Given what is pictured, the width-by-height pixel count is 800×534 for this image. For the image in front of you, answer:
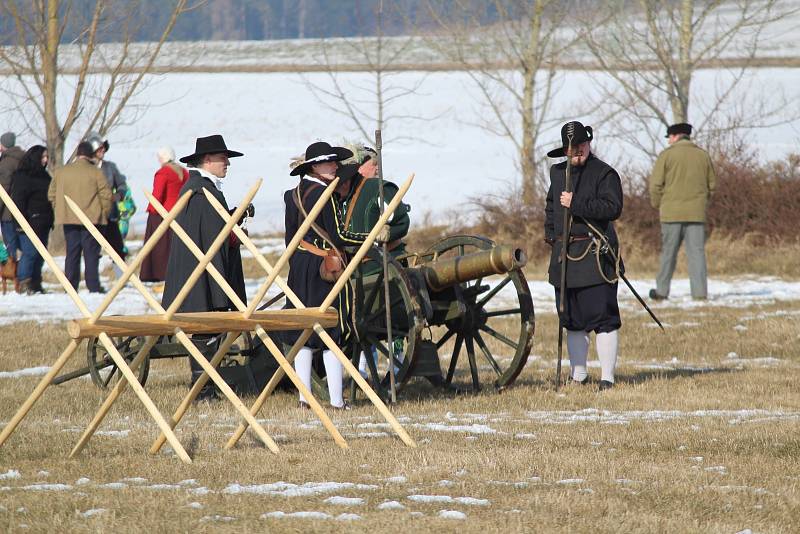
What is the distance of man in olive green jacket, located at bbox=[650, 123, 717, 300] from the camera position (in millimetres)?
15195

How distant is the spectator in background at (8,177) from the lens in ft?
52.4

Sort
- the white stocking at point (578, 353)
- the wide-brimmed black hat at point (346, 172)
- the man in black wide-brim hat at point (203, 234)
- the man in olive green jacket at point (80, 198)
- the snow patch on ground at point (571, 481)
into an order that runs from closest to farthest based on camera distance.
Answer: the snow patch on ground at point (571, 481), the man in black wide-brim hat at point (203, 234), the wide-brimmed black hat at point (346, 172), the white stocking at point (578, 353), the man in olive green jacket at point (80, 198)

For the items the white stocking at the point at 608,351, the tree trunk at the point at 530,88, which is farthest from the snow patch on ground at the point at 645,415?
the tree trunk at the point at 530,88

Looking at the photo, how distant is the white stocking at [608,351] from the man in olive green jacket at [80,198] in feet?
24.1

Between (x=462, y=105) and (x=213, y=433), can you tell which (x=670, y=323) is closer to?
(x=213, y=433)

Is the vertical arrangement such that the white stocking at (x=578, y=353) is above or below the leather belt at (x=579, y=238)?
below

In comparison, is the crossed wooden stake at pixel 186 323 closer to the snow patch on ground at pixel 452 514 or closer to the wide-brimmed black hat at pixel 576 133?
the snow patch on ground at pixel 452 514

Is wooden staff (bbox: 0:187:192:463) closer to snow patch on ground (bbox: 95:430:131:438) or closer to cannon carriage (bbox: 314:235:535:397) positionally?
snow patch on ground (bbox: 95:430:131:438)

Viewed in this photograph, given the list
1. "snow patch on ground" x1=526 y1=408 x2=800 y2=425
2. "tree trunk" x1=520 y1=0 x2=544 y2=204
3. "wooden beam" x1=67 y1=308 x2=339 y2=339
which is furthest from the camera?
"tree trunk" x1=520 y1=0 x2=544 y2=204

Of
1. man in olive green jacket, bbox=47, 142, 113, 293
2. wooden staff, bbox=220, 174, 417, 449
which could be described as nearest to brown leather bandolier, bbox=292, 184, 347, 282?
wooden staff, bbox=220, 174, 417, 449

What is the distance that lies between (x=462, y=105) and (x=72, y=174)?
112 ft

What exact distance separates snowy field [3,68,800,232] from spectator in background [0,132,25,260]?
1253 cm

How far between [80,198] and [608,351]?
7.56 m

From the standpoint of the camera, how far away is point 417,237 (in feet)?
77.7
